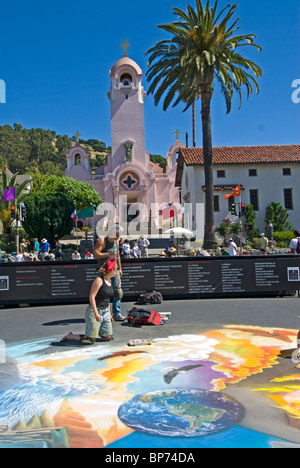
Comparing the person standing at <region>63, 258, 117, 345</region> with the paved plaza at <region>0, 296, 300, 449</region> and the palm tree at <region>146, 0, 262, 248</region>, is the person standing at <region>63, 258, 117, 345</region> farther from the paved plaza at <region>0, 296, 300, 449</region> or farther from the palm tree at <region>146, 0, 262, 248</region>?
the palm tree at <region>146, 0, 262, 248</region>

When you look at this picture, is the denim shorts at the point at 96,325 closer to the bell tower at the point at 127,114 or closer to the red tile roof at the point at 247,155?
the red tile roof at the point at 247,155

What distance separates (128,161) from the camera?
178 feet

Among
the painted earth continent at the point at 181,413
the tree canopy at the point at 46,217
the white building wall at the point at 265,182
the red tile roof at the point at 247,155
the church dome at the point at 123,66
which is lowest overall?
the painted earth continent at the point at 181,413

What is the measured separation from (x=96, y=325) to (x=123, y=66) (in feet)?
174

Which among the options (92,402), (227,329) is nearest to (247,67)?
(227,329)

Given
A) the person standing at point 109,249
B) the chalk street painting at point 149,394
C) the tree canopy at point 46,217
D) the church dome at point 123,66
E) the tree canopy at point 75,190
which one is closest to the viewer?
the chalk street painting at point 149,394

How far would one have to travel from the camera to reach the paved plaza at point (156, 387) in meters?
3.73

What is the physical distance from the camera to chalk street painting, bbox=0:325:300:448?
12.2ft

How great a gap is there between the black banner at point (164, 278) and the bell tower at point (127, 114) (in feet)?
143

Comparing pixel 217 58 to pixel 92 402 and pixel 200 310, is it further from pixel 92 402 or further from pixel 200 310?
pixel 92 402

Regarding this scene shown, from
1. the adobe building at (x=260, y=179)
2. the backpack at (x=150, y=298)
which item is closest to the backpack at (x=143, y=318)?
the backpack at (x=150, y=298)

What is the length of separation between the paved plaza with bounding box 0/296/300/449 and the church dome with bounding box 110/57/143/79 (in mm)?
51137

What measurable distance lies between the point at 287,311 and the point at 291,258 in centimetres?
299

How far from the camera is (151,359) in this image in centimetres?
613
